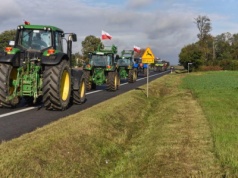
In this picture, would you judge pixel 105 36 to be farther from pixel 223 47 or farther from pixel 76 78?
pixel 223 47

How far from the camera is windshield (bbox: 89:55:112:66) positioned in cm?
2343

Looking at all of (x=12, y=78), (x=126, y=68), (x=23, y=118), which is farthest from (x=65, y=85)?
(x=126, y=68)

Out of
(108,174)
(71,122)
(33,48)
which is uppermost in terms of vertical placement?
(33,48)

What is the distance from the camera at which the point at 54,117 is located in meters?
10.5

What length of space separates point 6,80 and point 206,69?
69961 mm

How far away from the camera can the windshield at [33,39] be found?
12031 mm

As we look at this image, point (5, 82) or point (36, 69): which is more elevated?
point (36, 69)

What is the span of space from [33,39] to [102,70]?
11.1m

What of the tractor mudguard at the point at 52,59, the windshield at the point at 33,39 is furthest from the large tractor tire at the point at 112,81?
the tractor mudguard at the point at 52,59

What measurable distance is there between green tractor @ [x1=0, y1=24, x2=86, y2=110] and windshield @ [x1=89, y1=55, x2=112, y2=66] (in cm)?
1082

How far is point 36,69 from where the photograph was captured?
11234 mm

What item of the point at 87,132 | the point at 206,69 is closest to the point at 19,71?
the point at 87,132

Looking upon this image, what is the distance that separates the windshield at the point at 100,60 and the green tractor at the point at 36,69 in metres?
10.8

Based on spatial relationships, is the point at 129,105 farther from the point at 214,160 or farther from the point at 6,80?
the point at 214,160
